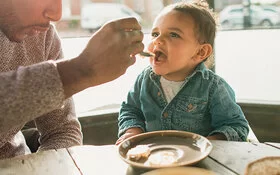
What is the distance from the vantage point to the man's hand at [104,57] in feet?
3.34

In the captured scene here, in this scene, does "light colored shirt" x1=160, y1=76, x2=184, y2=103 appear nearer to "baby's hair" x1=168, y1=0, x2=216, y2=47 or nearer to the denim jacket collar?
the denim jacket collar

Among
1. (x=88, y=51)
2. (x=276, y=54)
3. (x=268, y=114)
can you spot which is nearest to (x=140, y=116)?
(x=88, y=51)

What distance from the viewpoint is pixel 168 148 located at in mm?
1171

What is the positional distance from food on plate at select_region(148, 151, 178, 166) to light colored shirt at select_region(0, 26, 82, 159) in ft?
1.13

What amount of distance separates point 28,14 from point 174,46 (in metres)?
0.87

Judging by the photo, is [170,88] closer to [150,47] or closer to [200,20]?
[150,47]

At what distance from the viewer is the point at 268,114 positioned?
3.04m

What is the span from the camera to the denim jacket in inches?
71.1

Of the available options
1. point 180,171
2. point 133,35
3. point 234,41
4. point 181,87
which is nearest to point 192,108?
point 181,87

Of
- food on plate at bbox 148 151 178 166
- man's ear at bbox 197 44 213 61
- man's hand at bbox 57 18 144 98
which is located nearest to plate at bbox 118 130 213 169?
food on plate at bbox 148 151 178 166

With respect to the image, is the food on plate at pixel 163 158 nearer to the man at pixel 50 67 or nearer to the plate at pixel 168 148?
the plate at pixel 168 148

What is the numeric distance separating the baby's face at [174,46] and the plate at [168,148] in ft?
2.38

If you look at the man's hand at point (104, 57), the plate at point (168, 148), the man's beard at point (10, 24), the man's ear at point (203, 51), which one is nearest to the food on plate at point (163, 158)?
the plate at point (168, 148)

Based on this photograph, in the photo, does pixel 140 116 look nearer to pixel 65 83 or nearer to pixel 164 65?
pixel 164 65
